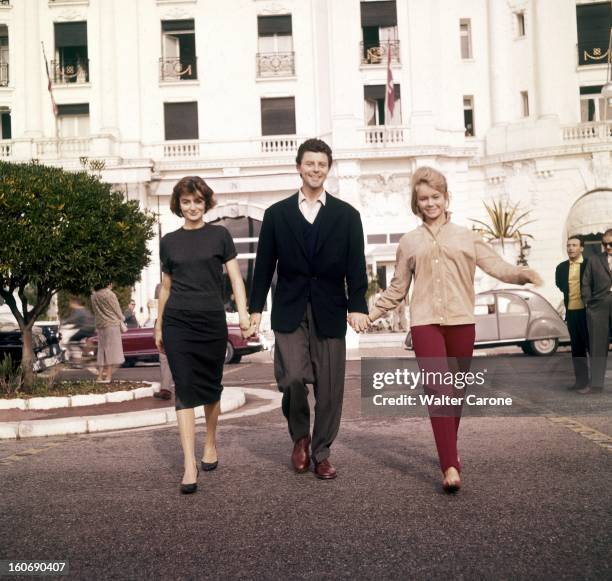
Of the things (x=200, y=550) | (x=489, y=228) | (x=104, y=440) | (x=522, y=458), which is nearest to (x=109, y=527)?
(x=200, y=550)

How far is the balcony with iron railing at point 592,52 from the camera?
3231cm

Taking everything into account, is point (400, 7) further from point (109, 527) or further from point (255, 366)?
point (109, 527)

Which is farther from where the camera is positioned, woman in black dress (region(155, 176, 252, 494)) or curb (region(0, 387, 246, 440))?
curb (region(0, 387, 246, 440))

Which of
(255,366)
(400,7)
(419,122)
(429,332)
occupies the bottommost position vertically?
(255,366)

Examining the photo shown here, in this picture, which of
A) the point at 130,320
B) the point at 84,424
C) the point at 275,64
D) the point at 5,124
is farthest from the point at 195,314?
the point at 5,124

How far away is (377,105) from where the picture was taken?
32031mm

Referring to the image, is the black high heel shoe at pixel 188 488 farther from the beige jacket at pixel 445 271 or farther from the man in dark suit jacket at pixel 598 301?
the man in dark suit jacket at pixel 598 301

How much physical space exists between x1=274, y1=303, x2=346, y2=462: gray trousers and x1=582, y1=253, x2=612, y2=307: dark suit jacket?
217 inches

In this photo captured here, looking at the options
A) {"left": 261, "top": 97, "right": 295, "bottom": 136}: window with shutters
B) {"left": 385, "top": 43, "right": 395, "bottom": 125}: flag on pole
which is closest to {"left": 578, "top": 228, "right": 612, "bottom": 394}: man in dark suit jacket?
{"left": 385, "top": 43, "right": 395, "bottom": 125}: flag on pole

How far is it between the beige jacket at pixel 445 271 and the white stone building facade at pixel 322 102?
25146mm

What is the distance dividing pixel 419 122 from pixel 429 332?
2682 cm

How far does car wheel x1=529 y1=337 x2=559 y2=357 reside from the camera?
18.8 metres

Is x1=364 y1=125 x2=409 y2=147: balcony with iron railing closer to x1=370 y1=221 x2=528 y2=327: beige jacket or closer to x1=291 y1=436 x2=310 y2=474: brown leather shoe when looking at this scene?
x1=370 y1=221 x2=528 y2=327: beige jacket

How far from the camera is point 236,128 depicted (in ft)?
106
